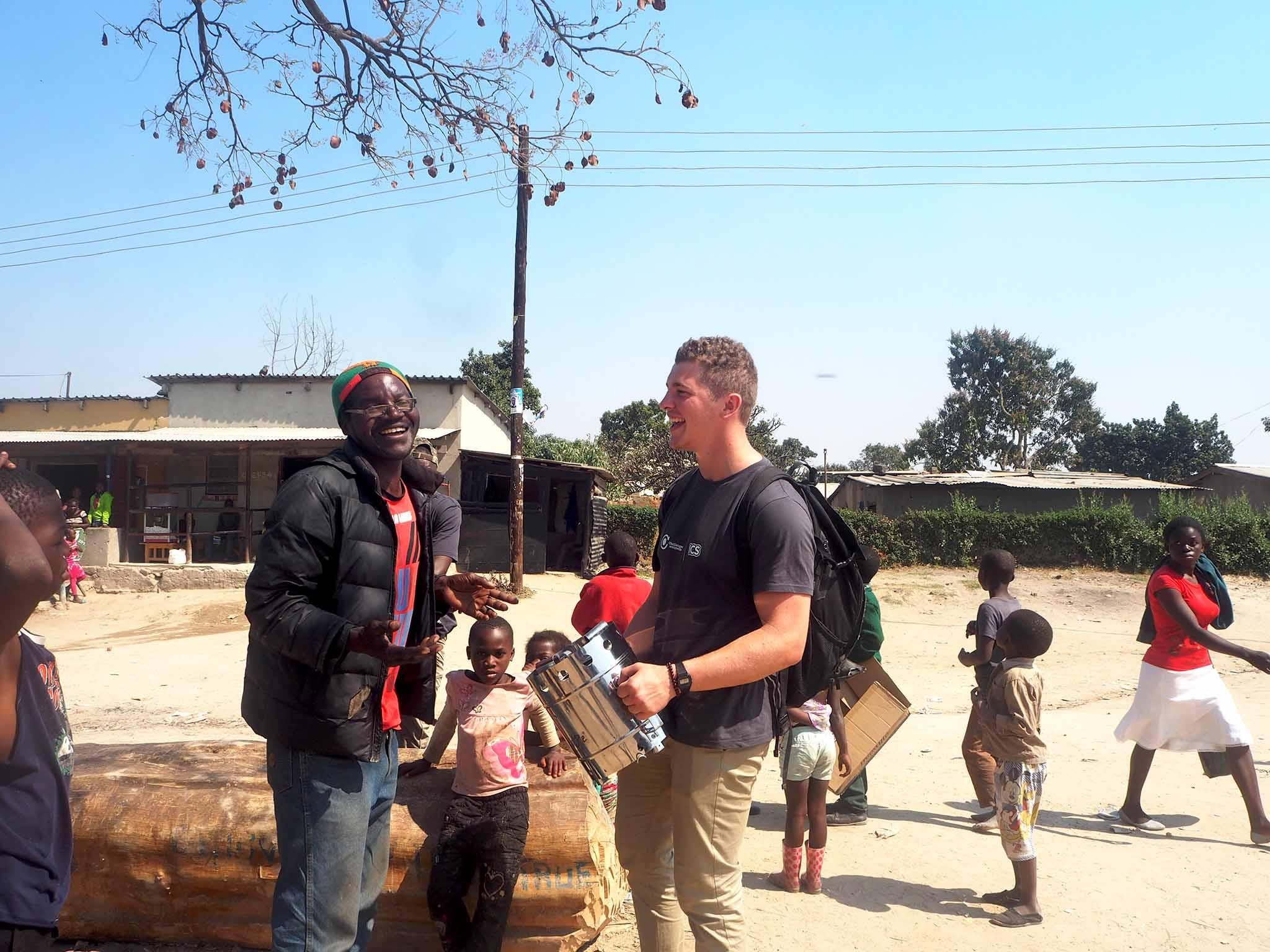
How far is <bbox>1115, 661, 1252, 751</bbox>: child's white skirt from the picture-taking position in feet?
16.1

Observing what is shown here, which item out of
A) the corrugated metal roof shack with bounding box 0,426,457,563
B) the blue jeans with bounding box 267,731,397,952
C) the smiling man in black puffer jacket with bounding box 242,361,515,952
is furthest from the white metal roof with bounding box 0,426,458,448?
the blue jeans with bounding box 267,731,397,952

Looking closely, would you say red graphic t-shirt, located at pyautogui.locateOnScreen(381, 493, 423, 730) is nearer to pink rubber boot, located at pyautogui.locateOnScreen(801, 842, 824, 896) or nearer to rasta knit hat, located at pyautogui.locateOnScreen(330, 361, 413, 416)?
rasta knit hat, located at pyautogui.locateOnScreen(330, 361, 413, 416)

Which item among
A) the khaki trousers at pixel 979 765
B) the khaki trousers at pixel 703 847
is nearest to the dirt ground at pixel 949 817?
the khaki trousers at pixel 979 765

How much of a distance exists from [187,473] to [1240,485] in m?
31.8

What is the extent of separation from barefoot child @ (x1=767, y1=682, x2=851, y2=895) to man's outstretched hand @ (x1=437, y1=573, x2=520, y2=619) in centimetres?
187

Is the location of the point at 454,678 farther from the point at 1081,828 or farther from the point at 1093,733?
the point at 1093,733

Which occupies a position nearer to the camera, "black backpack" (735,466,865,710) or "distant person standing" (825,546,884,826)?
"black backpack" (735,466,865,710)

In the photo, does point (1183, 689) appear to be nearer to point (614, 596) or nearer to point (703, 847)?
point (614, 596)

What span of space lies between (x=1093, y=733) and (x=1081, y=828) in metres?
2.73

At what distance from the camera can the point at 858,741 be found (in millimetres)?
4695

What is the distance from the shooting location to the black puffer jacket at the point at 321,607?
2258 millimetres

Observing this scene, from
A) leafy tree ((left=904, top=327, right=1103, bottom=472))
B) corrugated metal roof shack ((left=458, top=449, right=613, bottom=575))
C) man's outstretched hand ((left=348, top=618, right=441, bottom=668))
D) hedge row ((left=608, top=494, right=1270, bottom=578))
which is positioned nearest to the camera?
man's outstretched hand ((left=348, top=618, right=441, bottom=668))

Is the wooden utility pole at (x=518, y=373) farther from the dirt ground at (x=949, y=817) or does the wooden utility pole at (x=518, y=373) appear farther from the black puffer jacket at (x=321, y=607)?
the black puffer jacket at (x=321, y=607)

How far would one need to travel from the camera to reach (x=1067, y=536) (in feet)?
67.9
